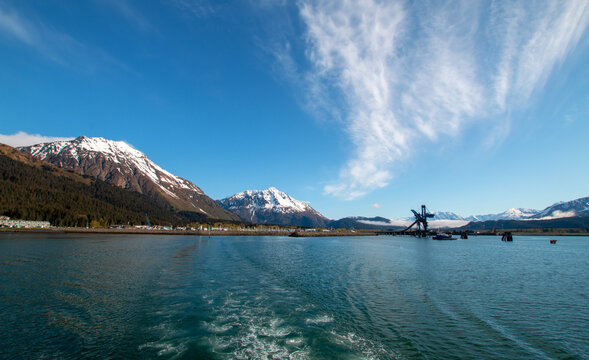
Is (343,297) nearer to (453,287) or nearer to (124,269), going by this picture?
(453,287)

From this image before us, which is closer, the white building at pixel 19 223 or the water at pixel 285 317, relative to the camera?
the water at pixel 285 317

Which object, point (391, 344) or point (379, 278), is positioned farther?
point (379, 278)

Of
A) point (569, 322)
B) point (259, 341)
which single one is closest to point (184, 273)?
point (259, 341)

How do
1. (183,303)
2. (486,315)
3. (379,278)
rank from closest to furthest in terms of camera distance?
(486,315) → (183,303) → (379,278)

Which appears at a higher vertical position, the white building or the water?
the white building

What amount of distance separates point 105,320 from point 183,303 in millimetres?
6133

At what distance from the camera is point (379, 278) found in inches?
1518

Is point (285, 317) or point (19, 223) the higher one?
point (19, 223)

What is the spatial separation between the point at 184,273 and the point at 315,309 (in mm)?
24526

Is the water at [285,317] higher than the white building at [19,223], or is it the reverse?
the white building at [19,223]

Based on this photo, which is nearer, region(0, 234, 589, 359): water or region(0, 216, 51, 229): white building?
region(0, 234, 589, 359): water

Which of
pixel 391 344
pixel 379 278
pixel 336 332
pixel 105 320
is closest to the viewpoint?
pixel 391 344

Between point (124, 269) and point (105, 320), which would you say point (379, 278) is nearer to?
point (105, 320)

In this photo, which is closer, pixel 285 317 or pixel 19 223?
pixel 285 317
